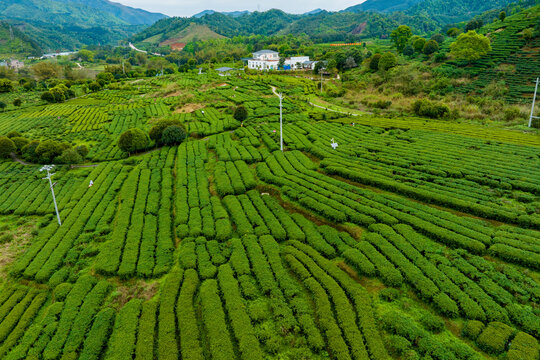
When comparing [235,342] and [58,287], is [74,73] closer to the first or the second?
[58,287]

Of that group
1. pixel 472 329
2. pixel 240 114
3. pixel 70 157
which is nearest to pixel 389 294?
pixel 472 329

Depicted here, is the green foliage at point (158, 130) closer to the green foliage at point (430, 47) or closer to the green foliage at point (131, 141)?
the green foliage at point (131, 141)

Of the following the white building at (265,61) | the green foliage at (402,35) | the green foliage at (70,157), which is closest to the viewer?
the green foliage at (70,157)

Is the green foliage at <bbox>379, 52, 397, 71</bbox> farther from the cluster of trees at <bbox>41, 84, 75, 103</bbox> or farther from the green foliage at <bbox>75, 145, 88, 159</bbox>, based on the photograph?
the cluster of trees at <bbox>41, 84, 75, 103</bbox>

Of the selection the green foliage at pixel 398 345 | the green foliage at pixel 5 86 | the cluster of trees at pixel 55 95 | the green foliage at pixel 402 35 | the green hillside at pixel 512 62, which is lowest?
the green foliage at pixel 398 345

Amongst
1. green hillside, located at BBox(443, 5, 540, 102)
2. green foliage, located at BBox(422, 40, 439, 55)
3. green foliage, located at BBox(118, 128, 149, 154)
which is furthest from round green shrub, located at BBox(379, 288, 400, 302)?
green foliage, located at BBox(422, 40, 439, 55)

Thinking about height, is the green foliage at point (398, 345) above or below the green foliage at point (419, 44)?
below

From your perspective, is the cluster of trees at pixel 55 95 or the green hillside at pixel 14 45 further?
the green hillside at pixel 14 45

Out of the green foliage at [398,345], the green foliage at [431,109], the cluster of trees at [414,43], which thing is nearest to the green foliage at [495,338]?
the green foliage at [398,345]

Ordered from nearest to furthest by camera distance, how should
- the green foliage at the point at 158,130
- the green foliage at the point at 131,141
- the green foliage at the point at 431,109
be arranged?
the green foliage at the point at 131,141 → the green foliage at the point at 158,130 → the green foliage at the point at 431,109
